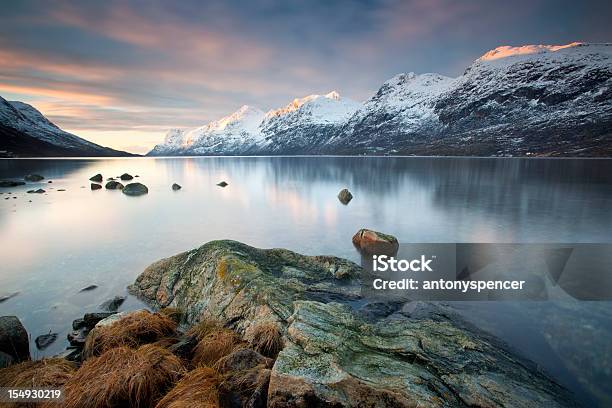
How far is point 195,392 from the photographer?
17.6ft

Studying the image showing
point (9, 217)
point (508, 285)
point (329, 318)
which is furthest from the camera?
point (9, 217)

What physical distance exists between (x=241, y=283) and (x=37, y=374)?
5228 millimetres

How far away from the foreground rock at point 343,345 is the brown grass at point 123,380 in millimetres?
2369

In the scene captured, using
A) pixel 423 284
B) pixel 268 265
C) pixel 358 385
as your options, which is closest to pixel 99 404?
pixel 358 385

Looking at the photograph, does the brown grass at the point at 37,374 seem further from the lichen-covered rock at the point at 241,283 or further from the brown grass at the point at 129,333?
the lichen-covered rock at the point at 241,283

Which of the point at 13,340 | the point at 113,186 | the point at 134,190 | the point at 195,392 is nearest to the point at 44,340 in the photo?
the point at 13,340

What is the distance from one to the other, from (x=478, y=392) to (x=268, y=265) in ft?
29.3

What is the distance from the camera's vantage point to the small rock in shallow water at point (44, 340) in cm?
928

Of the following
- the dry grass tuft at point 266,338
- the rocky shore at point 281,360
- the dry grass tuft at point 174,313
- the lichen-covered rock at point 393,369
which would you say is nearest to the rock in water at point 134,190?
the dry grass tuft at point 174,313

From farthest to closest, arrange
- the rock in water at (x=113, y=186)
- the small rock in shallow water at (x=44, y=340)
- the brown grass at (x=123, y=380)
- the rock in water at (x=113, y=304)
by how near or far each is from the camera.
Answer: the rock in water at (x=113, y=186), the rock in water at (x=113, y=304), the small rock in shallow water at (x=44, y=340), the brown grass at (x=123, y=380)

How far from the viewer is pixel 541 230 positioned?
23.5 m

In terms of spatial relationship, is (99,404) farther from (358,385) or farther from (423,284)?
(423,284)

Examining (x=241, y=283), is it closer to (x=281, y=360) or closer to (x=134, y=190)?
(x=281, y=360)

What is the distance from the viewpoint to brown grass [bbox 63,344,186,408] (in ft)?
17.9
